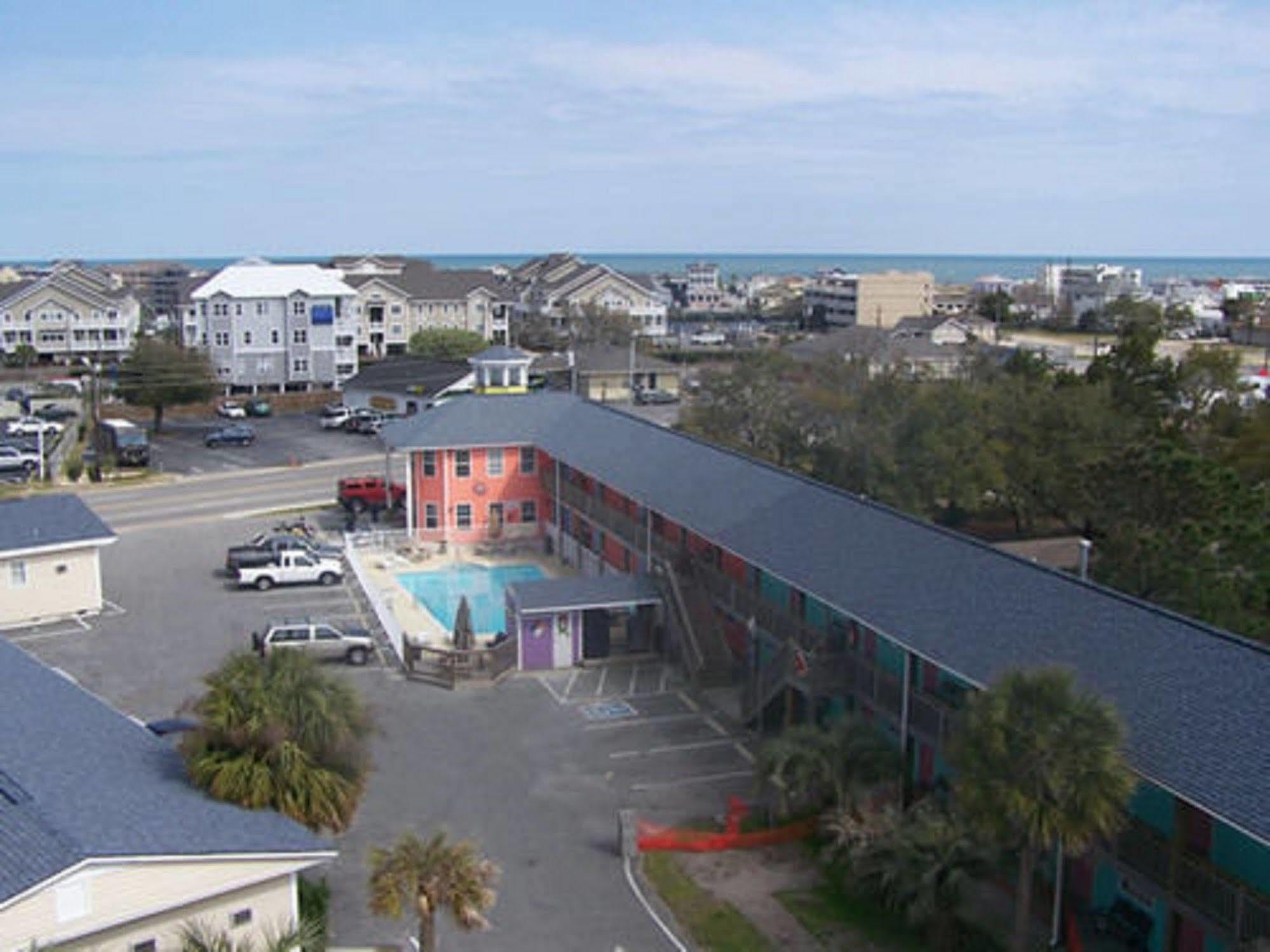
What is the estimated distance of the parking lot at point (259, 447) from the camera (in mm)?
65812

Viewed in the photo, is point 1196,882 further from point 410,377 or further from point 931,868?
point 410,377

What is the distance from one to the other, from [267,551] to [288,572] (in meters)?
1.21

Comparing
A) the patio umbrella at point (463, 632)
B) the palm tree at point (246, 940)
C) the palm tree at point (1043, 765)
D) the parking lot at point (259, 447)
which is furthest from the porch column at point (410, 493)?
the palm tree at point (1043, 765)

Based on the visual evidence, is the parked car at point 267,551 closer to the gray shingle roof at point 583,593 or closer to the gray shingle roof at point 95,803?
the gray shingle roof at point 583,593

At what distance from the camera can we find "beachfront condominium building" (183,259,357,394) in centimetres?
8919

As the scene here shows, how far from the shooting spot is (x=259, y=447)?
71.5 m

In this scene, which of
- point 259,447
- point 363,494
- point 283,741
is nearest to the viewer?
point 283,741

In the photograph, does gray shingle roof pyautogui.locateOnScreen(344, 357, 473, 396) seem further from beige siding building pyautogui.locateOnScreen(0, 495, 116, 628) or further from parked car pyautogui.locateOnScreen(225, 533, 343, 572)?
beige siding building pyautogui.locateOnScreen(0, 495, 116, 628)

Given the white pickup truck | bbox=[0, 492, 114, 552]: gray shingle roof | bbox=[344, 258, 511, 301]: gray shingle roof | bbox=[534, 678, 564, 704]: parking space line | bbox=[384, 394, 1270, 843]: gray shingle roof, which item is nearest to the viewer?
bbox=[384, 394, 1270, 843]: gray shingle roof

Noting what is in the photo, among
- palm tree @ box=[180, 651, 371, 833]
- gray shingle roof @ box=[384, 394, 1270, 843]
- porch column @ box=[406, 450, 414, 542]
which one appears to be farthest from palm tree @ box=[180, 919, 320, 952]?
porch column @ box=[406, 450, 414, 542]

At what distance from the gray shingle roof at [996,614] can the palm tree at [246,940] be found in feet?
36.7

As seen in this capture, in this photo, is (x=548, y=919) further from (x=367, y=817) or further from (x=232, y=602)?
(x=232, y=602)

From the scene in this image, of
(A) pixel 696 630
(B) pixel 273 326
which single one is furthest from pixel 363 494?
(B) pixel 273 326

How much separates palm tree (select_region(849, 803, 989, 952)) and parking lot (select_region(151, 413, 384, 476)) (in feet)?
148
